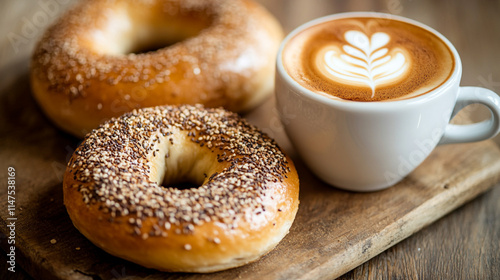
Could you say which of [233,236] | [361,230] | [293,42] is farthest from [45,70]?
[361,230]

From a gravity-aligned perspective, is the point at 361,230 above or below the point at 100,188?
below

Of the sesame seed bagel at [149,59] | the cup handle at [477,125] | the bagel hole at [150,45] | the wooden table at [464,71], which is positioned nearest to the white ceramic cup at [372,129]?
the cup handle at [477,125]

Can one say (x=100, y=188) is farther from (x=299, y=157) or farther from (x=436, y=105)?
(x=436, y=105)

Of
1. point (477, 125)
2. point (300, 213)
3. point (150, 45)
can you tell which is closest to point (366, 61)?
point (477, 125)

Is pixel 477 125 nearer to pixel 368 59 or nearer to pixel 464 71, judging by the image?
pixel 368 59

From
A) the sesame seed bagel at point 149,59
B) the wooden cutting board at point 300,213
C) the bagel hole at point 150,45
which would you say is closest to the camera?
the wooden cutting board at point 300,213

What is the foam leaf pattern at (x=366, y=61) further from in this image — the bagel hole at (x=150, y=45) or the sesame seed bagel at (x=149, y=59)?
the bagel hole at (x=150, y=45)
